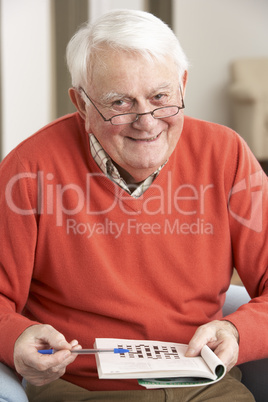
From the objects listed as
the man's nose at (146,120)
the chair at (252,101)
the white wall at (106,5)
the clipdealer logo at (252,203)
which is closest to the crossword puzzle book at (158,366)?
the clipdealer logo at (252,203)

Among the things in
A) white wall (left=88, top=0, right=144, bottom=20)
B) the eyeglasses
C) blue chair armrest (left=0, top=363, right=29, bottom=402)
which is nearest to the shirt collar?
the eyeglasses

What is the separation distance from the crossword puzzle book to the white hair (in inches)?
24.9

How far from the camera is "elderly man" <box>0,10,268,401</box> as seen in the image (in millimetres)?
1443

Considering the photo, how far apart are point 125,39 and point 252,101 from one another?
4.40 metres

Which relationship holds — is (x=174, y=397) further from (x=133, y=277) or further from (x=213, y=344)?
(x=133, y=277)

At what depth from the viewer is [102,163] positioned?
5.14 ft

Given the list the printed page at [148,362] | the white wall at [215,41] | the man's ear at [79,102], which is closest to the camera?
the printed page at [148,362]

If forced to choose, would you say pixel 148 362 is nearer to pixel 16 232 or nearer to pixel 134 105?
pixel 16 232

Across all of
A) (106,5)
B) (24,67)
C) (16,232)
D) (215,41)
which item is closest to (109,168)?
(16,232)

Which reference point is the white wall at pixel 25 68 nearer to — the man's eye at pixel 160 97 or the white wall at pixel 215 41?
the white wall at pixel 215 41

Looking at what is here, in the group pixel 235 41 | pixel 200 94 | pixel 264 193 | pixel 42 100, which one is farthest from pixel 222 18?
pixel 264 193

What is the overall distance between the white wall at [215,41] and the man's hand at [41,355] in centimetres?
515

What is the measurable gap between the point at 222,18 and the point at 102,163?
200 inches

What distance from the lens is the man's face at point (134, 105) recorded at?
4.63ft
